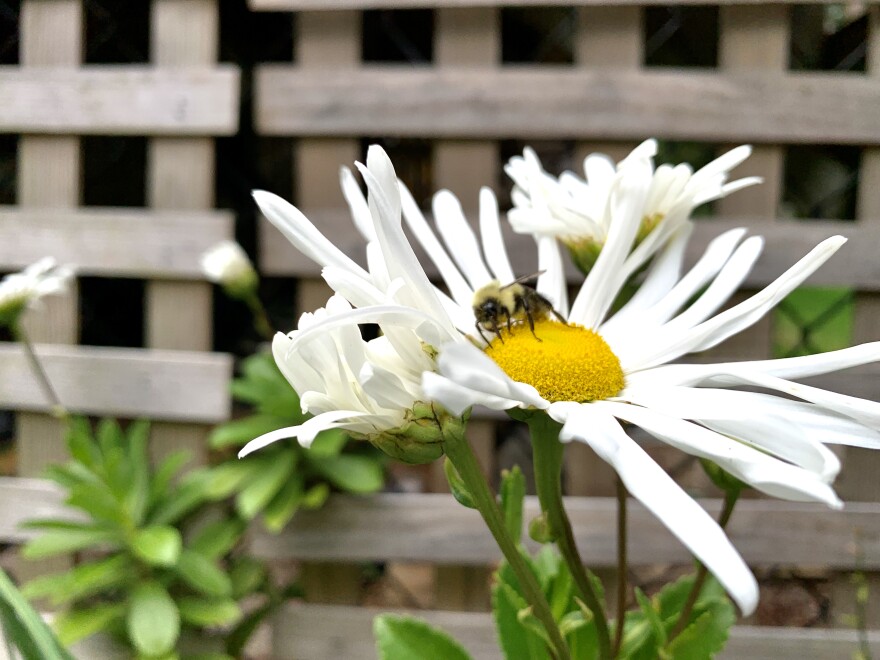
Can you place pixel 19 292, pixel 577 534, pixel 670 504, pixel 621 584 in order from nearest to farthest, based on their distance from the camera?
pixel 670 504 < pixel 621 584 < pixel 19 292 < pixel 577 534

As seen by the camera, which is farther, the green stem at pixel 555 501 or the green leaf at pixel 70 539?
the green leaf at pixel 70 539

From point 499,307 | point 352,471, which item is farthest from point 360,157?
point 499,307

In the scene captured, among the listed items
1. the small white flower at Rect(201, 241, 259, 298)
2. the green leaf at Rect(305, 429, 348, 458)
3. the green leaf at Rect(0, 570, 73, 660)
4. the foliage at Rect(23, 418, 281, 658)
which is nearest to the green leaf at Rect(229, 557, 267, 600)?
the foliage at Rect(23, 418, 281, 658)

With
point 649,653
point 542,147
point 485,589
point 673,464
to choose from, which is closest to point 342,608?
point 485,589

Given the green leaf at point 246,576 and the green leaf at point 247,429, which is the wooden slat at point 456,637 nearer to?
the green leaf at point 246,576

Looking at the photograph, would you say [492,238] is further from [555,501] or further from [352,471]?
[352,471]

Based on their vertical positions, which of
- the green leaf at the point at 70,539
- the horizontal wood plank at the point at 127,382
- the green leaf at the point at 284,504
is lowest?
the green leaf at the point at 70,539

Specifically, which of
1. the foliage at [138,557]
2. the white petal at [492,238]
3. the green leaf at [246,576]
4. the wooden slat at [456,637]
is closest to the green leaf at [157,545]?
the foliage at [138,557]
